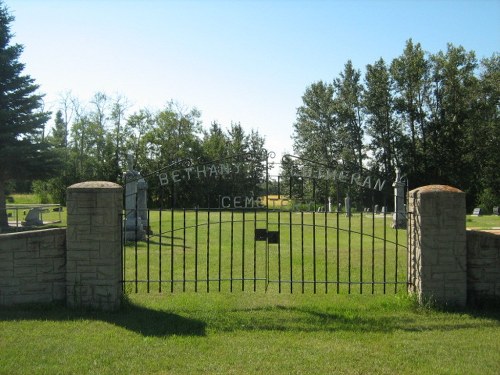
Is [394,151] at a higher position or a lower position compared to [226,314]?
higher

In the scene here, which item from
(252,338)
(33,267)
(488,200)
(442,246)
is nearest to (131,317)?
(33,267)

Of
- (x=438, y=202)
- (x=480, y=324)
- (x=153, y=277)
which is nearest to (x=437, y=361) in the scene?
(x=480, y=324)

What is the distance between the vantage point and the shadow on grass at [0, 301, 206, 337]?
17.1 feet

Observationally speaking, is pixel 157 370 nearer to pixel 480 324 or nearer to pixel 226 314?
pixel 226 314

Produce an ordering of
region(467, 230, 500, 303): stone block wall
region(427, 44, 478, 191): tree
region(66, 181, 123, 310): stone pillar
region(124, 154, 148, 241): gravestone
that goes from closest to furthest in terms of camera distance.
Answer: region(66, 181, 123, 310): stone pillar → region(467, 230, 500, 303): stone block wall → region(124, 154, 148, 241): gravestone → region(427, 44, 478, 191): tree

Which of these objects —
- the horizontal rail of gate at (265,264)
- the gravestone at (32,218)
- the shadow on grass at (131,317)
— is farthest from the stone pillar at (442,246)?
the gravestone at (32,218)

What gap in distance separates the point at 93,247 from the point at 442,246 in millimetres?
4508

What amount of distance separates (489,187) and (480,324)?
112ft

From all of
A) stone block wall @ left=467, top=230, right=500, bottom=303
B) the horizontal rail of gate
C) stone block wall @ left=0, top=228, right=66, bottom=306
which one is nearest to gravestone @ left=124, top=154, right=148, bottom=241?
the horizontal rail of gate

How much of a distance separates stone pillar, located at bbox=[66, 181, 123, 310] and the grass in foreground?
0.25m

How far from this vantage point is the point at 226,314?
586 centimetres

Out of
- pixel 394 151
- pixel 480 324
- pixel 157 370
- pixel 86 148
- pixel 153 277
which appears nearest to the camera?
pixel 157 370

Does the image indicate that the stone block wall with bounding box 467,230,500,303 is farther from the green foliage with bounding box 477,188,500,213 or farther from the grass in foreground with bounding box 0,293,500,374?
the green foliage with bounding box 477,188,500,213

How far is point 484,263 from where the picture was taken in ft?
20.0
